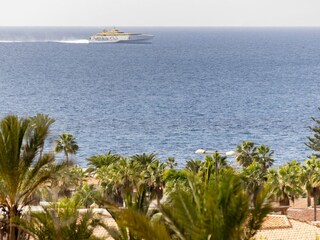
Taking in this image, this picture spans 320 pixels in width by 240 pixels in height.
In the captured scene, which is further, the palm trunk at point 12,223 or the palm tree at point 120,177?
the palm tree at point 120,177

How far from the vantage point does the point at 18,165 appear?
15.5 metres

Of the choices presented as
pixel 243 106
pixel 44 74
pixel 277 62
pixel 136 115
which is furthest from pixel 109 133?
pixel 277 62

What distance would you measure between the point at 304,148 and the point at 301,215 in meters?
35.0

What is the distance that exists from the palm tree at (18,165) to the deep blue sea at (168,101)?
4784 cm

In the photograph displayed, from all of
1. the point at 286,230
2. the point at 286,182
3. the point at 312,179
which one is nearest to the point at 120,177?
the point at 286,182

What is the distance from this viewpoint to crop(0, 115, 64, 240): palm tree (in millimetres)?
15408

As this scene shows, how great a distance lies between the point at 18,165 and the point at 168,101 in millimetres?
90179

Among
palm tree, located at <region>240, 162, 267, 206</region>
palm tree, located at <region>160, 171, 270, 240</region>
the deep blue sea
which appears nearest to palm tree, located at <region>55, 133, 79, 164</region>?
palm tree, located at <region>240, 162, 267, 206</region>

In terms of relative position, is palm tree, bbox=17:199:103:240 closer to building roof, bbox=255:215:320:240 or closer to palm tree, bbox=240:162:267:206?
building roof, bbox=255:215:320:240

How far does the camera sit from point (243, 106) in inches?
3979

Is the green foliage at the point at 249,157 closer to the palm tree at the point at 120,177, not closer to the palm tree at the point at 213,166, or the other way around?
the palm tree at the point at 213,166

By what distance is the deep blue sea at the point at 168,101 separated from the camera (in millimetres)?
73062

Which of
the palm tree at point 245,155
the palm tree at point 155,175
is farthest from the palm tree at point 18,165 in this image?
the palm tree at point 245,155

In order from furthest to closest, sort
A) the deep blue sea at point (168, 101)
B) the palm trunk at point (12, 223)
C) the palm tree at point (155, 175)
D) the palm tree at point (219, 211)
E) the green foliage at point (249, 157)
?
the deep blue sea at point (168, 101), the green foliage at point (249, 157), the palm tree at point (155, 175), the palm trunk at point (12, 223), the palm tree at point (219, 211)
